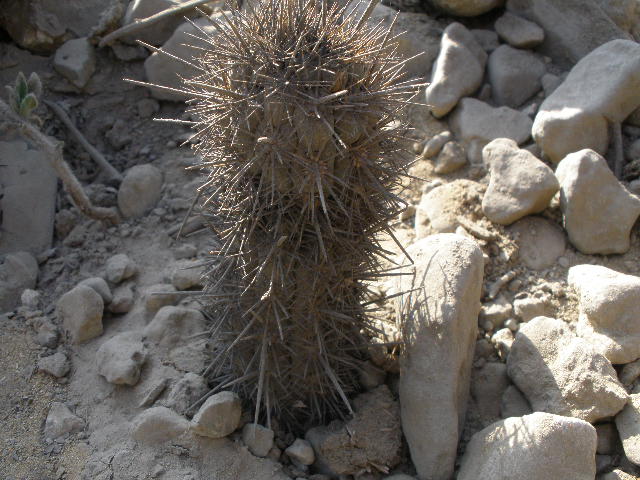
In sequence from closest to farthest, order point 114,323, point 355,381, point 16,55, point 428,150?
point 355,381
point 114,323
point 428,150
point 16,55

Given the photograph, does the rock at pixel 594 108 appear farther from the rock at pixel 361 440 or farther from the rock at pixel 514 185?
the rock at pixel 361 440

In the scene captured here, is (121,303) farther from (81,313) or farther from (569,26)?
(569,26)

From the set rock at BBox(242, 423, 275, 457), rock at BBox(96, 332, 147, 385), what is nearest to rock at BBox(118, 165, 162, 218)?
rock at BBox(96, 332, 147, 385)

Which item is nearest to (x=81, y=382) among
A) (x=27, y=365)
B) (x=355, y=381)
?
(x=27, y=365)

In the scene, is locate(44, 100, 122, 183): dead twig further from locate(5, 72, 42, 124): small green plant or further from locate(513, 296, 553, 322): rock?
locate(513, 296, 553, 322): rock

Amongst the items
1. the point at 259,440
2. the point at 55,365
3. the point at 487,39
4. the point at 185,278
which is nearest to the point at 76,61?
the point at 185,278

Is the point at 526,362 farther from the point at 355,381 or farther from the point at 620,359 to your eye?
the point at 355,381
